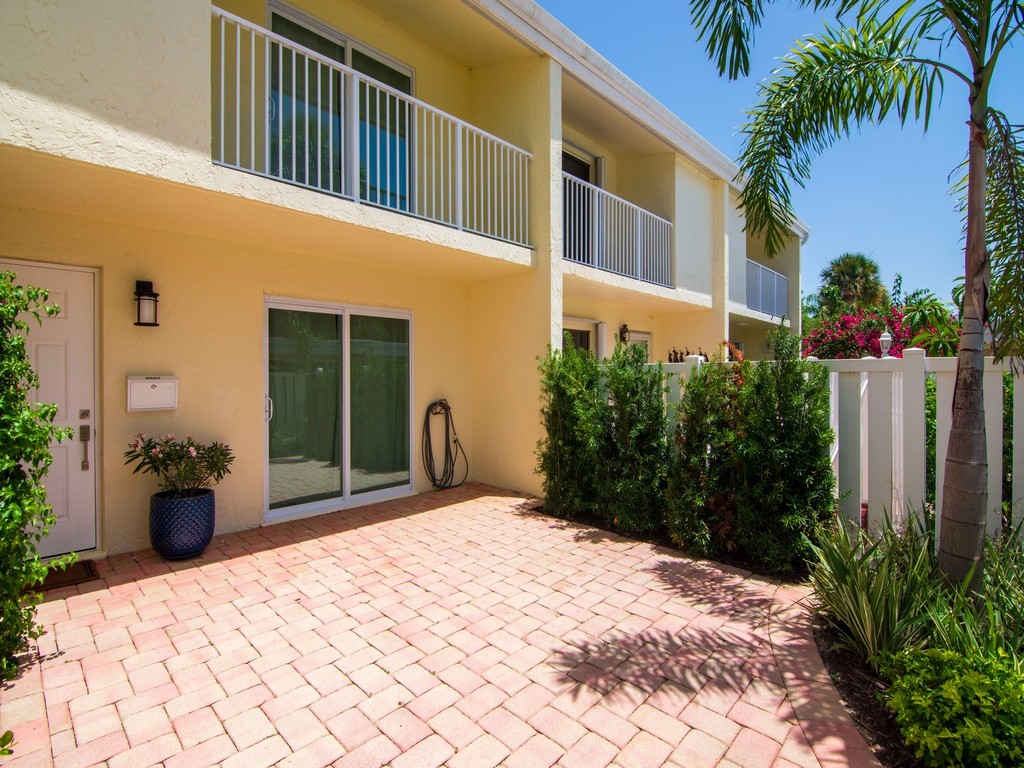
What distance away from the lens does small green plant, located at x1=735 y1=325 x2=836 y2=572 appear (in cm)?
453

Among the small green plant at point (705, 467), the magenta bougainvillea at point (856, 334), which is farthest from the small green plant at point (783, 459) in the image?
the magenta bougainvillea at point (856, 334)

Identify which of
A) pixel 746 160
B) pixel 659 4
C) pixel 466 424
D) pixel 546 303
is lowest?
pixel 466 424

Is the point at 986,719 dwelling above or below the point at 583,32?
below

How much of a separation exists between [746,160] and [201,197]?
4899 millimetres

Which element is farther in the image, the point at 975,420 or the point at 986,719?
the point at 975,420

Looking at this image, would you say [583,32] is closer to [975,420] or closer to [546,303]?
[546,303]

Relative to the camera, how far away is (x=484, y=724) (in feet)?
8.89

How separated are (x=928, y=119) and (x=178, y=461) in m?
7.07

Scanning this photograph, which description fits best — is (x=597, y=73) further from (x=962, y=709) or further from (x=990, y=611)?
(x=962, y=709)

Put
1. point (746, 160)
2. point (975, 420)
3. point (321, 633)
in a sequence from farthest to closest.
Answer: point (746, 160) < point (321, 633) < point (975, 420)

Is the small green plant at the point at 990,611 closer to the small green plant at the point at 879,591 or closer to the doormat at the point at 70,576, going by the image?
the small green plant at the point at 879,591

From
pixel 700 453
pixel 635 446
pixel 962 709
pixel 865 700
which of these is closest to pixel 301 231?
pixel 635 446

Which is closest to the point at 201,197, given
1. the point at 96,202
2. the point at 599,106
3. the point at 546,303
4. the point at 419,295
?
the point at 96,202

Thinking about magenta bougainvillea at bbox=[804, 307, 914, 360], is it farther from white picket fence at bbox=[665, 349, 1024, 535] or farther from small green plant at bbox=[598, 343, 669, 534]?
small green plant at bbox=[598, 343, 669, 534]
